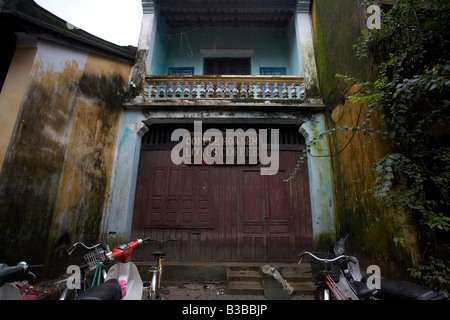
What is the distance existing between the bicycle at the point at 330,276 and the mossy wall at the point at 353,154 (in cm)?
125

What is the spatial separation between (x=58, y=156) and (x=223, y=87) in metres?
4.15

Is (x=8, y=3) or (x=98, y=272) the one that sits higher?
(x=8, y=3)

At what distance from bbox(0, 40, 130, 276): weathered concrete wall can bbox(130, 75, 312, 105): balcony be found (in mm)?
1135

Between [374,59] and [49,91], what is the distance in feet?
18.6

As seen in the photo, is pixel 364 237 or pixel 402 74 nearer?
pixel 402 74

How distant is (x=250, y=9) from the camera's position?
22.0 feet

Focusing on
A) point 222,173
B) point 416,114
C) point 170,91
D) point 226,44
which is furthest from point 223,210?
point 226,44

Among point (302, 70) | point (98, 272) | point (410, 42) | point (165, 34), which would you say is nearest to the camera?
point (98, 272)

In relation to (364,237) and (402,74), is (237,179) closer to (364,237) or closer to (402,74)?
(364,237)

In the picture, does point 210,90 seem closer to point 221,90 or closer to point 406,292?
point 221,90

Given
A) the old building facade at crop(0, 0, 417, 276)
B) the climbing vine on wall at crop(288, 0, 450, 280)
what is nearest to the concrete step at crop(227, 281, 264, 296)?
the old building facade at crop(0, 0, 417, 276)

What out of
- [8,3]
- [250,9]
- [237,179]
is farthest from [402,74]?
[8,3]

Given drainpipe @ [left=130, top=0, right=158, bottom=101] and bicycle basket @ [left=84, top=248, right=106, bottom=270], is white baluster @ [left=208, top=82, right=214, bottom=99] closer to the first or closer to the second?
drainpipe @ [left=130, top=0, right=158, bottom=101]

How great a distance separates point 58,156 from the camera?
3684mm
